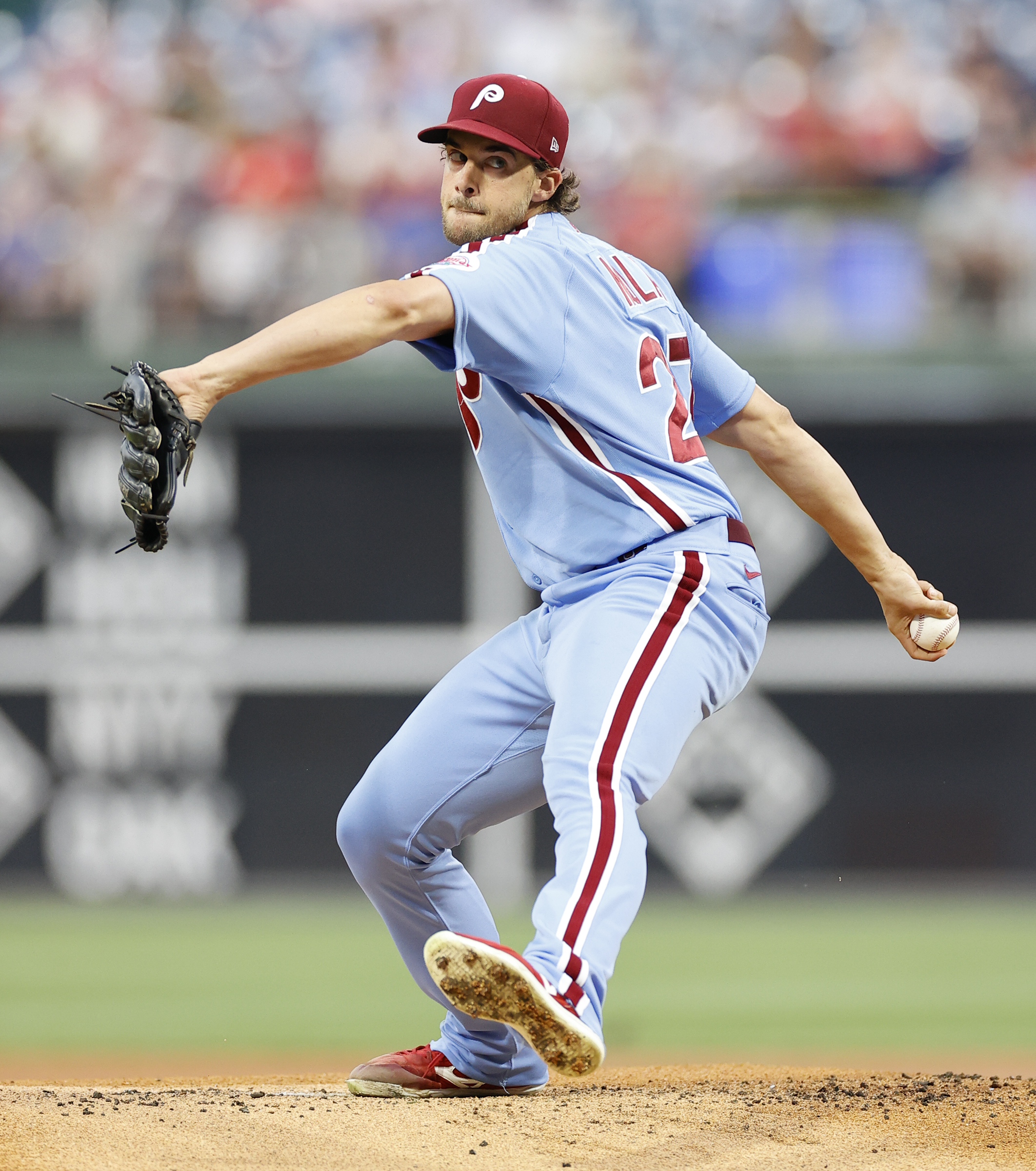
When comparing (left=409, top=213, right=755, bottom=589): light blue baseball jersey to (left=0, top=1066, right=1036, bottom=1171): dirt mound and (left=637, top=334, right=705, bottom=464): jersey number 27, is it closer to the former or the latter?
(left=637, top=334, right=705, bottom=464): jersey number 27

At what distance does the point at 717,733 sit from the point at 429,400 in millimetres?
2365

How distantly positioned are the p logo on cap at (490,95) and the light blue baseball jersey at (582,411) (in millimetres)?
245

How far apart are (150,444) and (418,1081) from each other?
1800mm

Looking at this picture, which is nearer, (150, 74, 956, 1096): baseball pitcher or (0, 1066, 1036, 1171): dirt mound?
(150, 74, 956, 1096): baseball pitcher

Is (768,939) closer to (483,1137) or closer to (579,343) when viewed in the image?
(483,1137)

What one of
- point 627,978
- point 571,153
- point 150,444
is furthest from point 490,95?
point 571,153

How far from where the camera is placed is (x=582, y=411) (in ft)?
10.3

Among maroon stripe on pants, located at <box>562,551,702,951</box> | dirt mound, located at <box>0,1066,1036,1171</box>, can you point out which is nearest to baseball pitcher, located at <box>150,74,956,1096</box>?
maroon stripe on pants, located at <box>562,551,702,951</box>

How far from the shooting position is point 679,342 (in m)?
3.39

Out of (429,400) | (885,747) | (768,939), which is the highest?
(429,400)

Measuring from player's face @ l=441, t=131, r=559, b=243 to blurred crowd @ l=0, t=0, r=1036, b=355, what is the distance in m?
5.76

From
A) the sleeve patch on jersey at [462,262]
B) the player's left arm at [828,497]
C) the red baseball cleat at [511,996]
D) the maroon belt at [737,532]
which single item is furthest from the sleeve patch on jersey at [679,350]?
the red baseball cleat at [511,996]

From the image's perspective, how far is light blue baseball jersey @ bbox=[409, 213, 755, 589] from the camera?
3049 millimetres

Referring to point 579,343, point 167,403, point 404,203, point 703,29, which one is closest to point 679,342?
point 579,343
